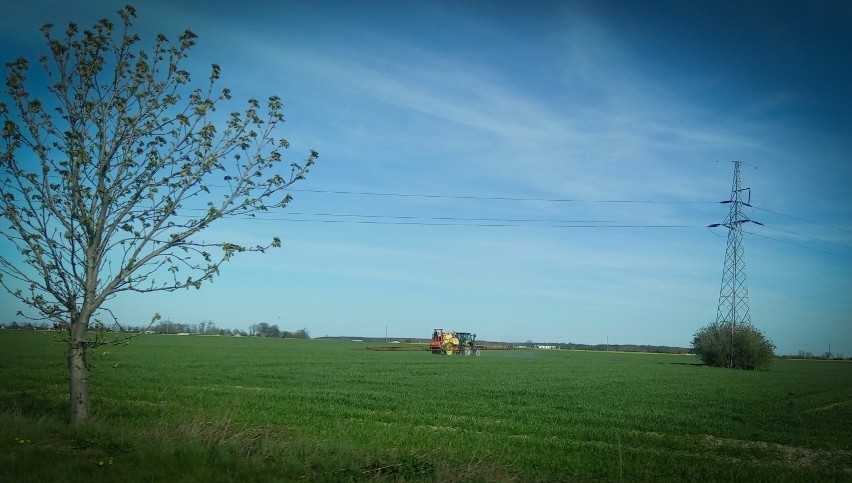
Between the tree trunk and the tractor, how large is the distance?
78.3m

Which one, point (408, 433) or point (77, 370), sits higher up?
point (77, 370)

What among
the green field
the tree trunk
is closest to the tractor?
the green field

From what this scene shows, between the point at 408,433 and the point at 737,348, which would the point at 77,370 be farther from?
the point at 737,348

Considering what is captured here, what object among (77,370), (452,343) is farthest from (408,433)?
(452,343)

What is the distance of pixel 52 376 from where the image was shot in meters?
30.3

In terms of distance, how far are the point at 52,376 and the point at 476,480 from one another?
29628mm

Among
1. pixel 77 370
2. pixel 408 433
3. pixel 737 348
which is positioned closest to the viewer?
pixel 77 370

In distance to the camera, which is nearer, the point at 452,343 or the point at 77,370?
the point at 77,370

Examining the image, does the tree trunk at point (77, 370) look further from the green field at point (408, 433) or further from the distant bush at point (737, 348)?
the distant bush at point (737, 348)

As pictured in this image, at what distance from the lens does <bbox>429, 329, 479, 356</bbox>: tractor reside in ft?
292

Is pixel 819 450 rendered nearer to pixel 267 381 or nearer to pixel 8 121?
pixel 8 121

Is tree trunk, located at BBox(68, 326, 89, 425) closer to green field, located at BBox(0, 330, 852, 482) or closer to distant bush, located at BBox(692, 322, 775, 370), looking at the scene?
green field, located at BBox(0, 330, 852, 482)

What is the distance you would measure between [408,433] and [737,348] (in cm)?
7890

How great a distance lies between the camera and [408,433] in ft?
51.4
